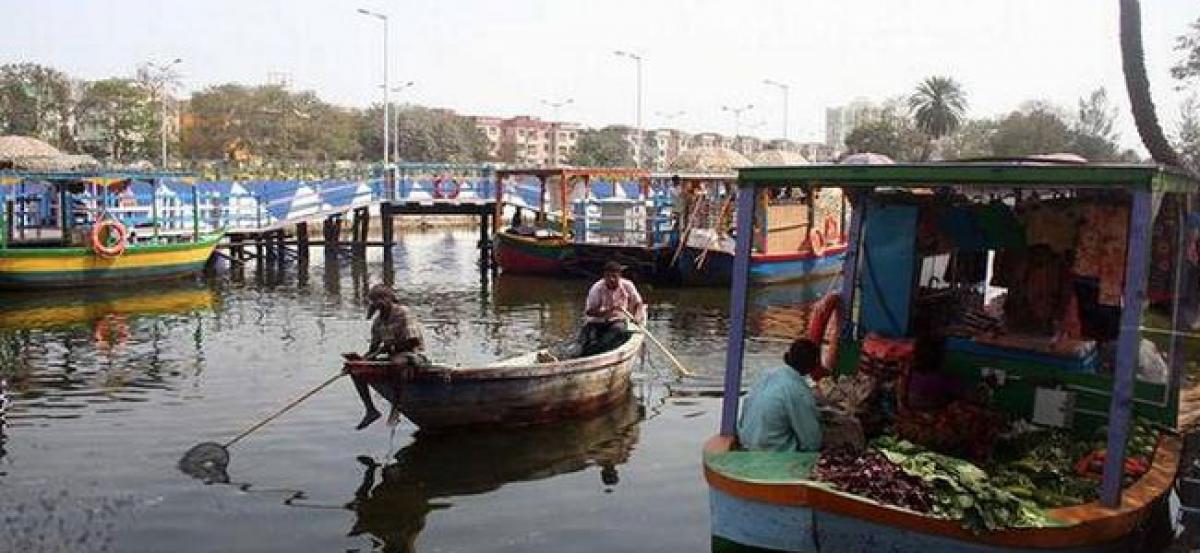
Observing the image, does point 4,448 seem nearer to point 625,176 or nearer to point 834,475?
point 834,475

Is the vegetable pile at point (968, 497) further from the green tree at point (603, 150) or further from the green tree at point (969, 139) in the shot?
the green tree at point (603, 150)

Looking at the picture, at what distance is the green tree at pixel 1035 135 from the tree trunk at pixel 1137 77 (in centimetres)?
4264

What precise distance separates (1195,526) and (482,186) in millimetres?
29146

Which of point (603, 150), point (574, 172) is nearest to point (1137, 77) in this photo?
point (574, 172)

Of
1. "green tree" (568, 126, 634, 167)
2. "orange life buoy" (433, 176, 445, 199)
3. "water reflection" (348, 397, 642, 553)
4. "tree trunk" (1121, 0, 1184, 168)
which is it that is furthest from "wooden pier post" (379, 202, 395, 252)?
"green tree" (568, 126, 634, 167)

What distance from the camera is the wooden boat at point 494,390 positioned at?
34.3 feet

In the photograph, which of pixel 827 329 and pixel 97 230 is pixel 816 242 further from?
pixel 827 329

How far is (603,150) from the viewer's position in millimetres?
106062

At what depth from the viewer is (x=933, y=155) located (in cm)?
7606

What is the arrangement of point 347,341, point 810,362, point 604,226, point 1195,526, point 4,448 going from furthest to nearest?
1. point 604,226
2. point 347,341
3. point 4,448
4. point 1195,526
5. point 810,362

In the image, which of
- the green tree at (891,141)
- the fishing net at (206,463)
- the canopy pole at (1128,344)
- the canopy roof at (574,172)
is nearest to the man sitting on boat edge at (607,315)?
the fishing net at (206,463)

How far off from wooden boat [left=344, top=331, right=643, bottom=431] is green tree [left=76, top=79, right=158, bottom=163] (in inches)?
2210

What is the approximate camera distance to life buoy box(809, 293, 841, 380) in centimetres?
920

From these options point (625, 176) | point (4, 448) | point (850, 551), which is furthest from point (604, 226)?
point (850, 551)
